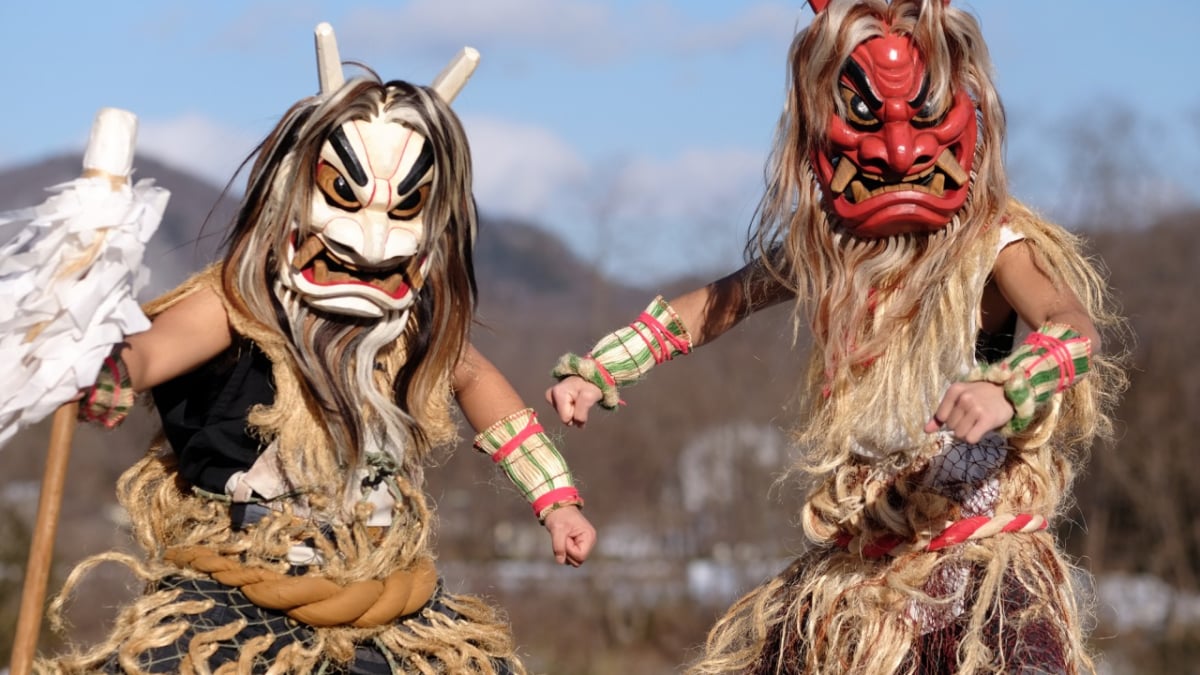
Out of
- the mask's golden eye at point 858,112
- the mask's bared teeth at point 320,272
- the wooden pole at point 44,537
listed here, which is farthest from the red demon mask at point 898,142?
the wooden pole at point 44,537

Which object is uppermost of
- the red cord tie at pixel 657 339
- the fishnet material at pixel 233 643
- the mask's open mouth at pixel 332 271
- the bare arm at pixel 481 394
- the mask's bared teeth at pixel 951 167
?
the mask's bared teeth at pixel 951 167

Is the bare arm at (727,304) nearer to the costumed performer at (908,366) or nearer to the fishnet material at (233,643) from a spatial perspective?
the costumed performer at (908,366)

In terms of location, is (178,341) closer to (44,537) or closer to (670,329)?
(44,537)

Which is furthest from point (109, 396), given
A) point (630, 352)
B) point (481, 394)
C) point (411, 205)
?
point (630, 352)

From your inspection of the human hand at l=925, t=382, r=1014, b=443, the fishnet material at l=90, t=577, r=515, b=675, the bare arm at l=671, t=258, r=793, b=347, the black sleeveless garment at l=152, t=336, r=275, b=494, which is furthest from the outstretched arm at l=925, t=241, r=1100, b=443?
the black sleeveless garment at l=152, t=336, r=275, b=494

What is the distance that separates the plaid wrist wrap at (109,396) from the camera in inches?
110

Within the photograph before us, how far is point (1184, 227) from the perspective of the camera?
19.5 meters

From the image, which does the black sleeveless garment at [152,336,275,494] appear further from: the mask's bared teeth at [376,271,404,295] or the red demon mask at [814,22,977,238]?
the red demon mask at [814,22,977,238]

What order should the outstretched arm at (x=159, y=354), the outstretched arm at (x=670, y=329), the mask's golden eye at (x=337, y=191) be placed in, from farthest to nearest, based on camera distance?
the outstretched arm at (x=670, y=329) < the mask's golden eye at (x=337, y=191) < the outstretched arm at (x=159, y=354)

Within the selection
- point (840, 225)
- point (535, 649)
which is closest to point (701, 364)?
point (535, 649)

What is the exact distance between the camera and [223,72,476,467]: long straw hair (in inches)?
125

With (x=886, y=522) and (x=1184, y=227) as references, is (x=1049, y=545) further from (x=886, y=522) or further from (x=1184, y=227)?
(x=1184, y=227)

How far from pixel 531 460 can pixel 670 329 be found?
47 centimetres

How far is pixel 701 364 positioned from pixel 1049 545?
55.2ft
